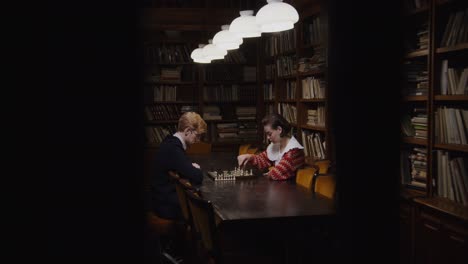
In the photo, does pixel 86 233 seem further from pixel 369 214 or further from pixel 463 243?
pixel 463 243

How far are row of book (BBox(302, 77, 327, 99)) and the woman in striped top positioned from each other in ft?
3.89

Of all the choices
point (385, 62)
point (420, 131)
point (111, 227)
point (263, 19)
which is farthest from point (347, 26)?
point (420, 131)

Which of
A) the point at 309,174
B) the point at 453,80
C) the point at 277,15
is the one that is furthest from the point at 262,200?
the point at 453,80

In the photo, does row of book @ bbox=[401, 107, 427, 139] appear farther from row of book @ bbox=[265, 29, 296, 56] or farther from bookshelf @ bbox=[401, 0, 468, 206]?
row of book @ bbox=[265, 29, 296, 56]

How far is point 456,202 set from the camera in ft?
10.5

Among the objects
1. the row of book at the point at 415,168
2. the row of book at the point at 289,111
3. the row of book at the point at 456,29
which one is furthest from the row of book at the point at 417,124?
the row of book at the point at 289,111

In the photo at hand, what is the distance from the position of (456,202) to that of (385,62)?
3.09m

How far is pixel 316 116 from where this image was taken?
574 cm

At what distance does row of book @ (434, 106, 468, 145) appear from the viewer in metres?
3.13

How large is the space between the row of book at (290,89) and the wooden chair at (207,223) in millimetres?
3858

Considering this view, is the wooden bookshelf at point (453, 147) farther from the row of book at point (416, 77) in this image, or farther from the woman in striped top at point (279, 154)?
the woman in striped top at point (279, 154)

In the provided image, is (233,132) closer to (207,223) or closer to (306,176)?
(306,176)

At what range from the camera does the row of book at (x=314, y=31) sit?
546 cm

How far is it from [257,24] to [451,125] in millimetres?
1529
